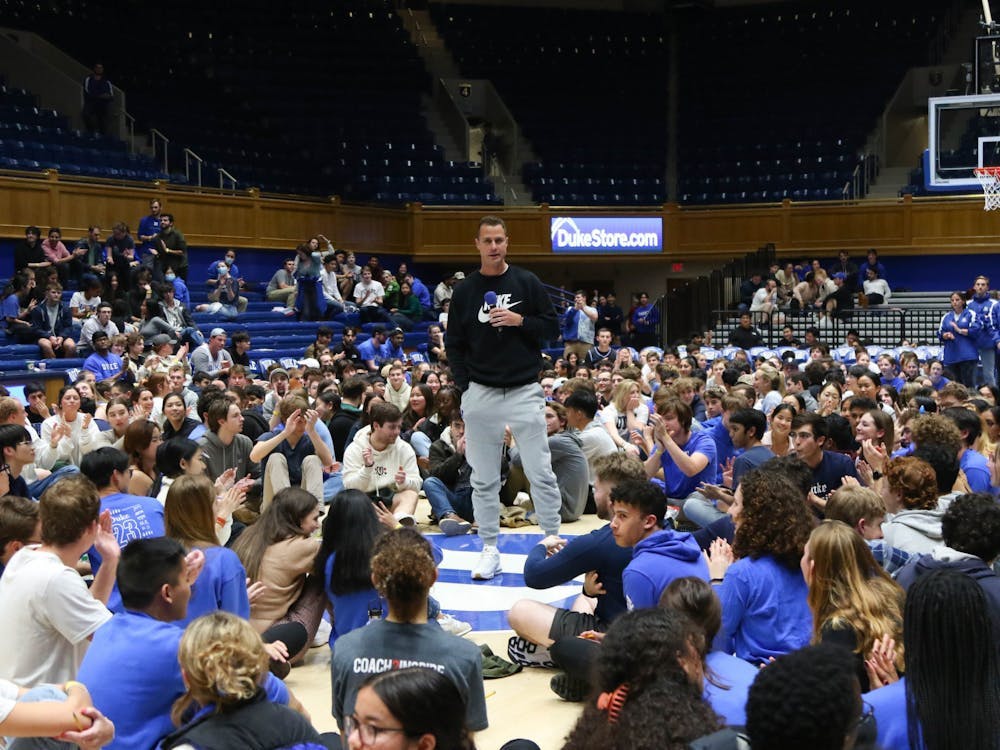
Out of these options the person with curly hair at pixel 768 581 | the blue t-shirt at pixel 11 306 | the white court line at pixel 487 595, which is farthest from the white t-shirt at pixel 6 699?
the blue t-shirt at pixel 11 306

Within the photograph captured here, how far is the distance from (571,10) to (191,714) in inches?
1041

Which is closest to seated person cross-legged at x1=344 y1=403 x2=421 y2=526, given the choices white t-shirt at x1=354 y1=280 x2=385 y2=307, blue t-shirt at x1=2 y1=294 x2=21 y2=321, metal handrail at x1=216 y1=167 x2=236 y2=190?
blue t-shirt at x1=2 y1=294 x2=21 y2=321

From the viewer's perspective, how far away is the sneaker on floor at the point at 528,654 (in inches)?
229

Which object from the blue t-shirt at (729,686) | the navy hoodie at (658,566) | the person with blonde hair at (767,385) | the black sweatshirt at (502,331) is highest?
the black sweatshirt at (502,331)

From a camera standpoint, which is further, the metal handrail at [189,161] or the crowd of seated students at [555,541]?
the metal handrail at [189,161]

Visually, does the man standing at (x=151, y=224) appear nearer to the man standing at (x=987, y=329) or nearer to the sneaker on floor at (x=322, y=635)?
the man standing at (x=987, y=329)

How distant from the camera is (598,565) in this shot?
5.27 meters

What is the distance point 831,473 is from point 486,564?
2.05 m

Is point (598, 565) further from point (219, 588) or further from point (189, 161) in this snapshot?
point (189, 161)

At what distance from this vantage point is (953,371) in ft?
49.1

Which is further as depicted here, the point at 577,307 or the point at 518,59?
the point at 518,59

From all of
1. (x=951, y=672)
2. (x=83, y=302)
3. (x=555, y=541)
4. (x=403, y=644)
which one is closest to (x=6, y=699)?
(x=403, y=644)

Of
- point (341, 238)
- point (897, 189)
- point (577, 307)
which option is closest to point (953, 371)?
point (577, 307)

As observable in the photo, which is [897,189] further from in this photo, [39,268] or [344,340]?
[39,268]
